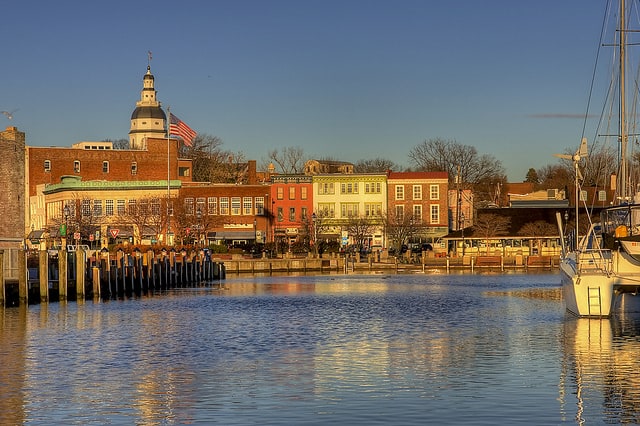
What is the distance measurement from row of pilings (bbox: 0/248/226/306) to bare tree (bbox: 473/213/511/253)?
→ 117 ft

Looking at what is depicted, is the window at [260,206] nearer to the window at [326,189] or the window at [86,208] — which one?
the window at [326,189]

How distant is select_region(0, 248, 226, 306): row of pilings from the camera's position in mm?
55719

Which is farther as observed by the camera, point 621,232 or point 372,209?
point 372,209

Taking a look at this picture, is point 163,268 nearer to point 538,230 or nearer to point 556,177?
point 538,230

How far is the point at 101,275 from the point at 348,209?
229 ft

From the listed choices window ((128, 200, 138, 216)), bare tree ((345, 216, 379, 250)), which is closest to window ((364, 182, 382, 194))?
bare tree ((345, 216, 379, 250))

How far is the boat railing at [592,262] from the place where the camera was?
41.5 metres

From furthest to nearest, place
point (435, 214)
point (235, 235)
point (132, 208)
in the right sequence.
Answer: point (235, 235) → point (435, 214) → point (132, 208)

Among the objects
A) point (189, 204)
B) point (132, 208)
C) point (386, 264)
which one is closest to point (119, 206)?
point (132, 208)

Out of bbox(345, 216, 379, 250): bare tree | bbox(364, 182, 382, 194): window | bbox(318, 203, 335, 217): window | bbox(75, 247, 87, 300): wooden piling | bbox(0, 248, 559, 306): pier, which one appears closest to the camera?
bbox(0, 248, 559, 306): pier

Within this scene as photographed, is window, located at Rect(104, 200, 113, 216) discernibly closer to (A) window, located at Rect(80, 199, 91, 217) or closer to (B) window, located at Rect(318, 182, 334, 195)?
(A) window, located at Rect(80, 199, 91, 217)

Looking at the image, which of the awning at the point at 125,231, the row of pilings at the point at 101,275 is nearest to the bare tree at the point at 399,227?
the awning at the point at 125,231

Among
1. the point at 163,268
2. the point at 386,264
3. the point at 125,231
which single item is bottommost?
the point at 386,264

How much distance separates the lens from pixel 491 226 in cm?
11569
